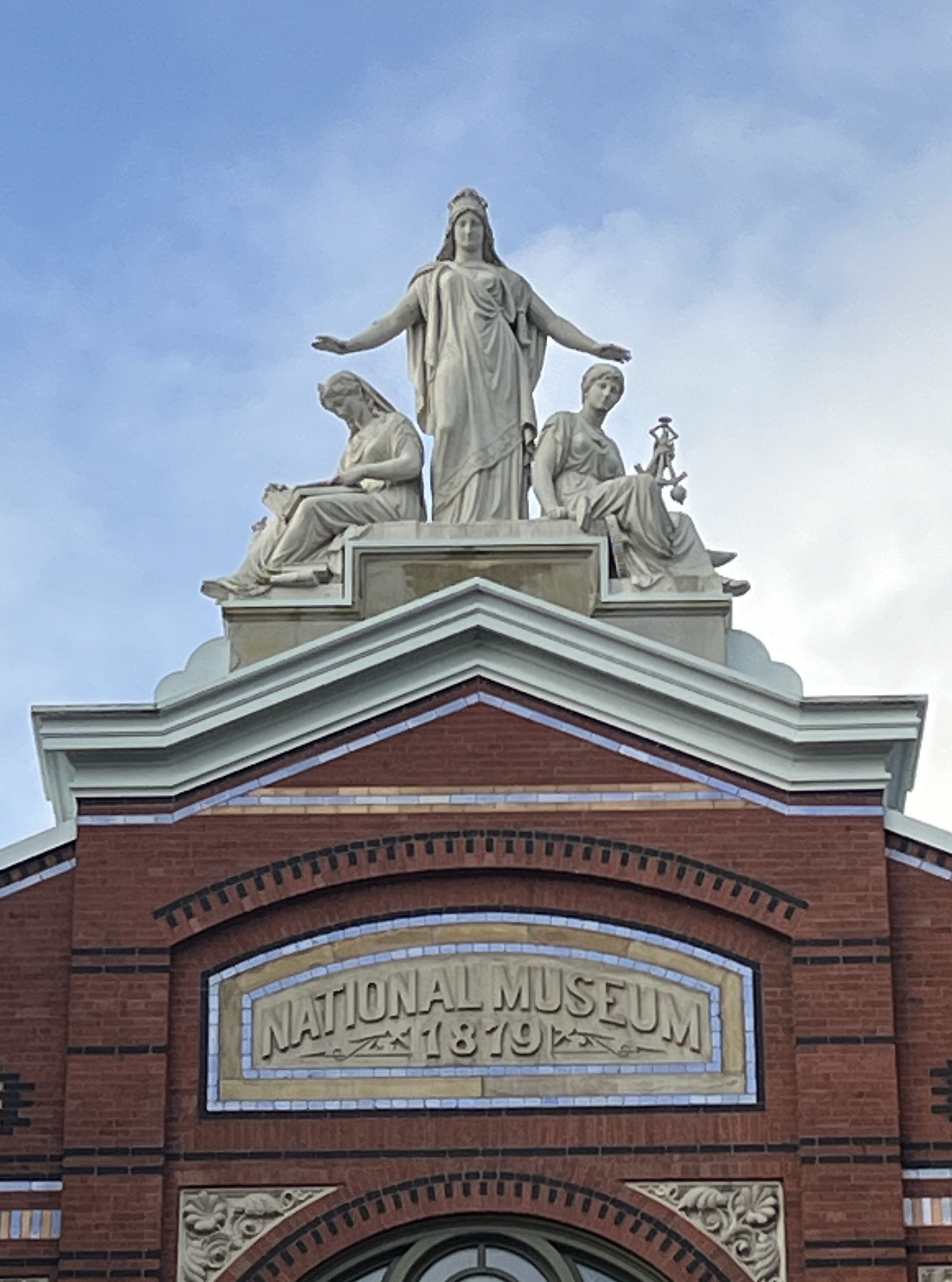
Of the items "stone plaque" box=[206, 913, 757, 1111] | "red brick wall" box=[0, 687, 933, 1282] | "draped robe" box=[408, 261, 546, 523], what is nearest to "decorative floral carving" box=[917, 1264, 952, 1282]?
"red brick wall" box=[0, 687, 933, 1282]

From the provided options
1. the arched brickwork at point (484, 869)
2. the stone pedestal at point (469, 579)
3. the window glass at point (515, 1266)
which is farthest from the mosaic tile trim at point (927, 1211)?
the stone pedestal at point (469, 579)

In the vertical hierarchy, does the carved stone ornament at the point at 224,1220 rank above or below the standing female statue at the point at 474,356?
below

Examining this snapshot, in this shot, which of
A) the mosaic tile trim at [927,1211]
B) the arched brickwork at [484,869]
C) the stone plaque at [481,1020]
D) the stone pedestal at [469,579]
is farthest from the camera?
the stone pedestal at [469,579]

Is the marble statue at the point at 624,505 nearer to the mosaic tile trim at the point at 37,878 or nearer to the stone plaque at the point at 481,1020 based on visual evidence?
the stone plaque at the point at 481,1020

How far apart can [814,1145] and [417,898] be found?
2981 millimetres

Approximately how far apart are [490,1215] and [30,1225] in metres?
2.83

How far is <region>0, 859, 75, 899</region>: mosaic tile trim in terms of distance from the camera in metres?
18.9

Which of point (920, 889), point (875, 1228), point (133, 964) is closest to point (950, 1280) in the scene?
point (875, 1228)

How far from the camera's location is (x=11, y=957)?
61.3ft

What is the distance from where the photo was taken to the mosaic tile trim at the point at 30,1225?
17844 millimetres

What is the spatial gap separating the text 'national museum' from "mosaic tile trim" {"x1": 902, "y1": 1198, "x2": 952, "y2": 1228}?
0.09 ft

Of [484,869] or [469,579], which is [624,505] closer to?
[469,579]

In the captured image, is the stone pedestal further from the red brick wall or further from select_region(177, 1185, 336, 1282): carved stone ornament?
select_region(177, 1185, 336, 1282): carved stone ornament

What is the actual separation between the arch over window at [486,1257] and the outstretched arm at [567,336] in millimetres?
6803
